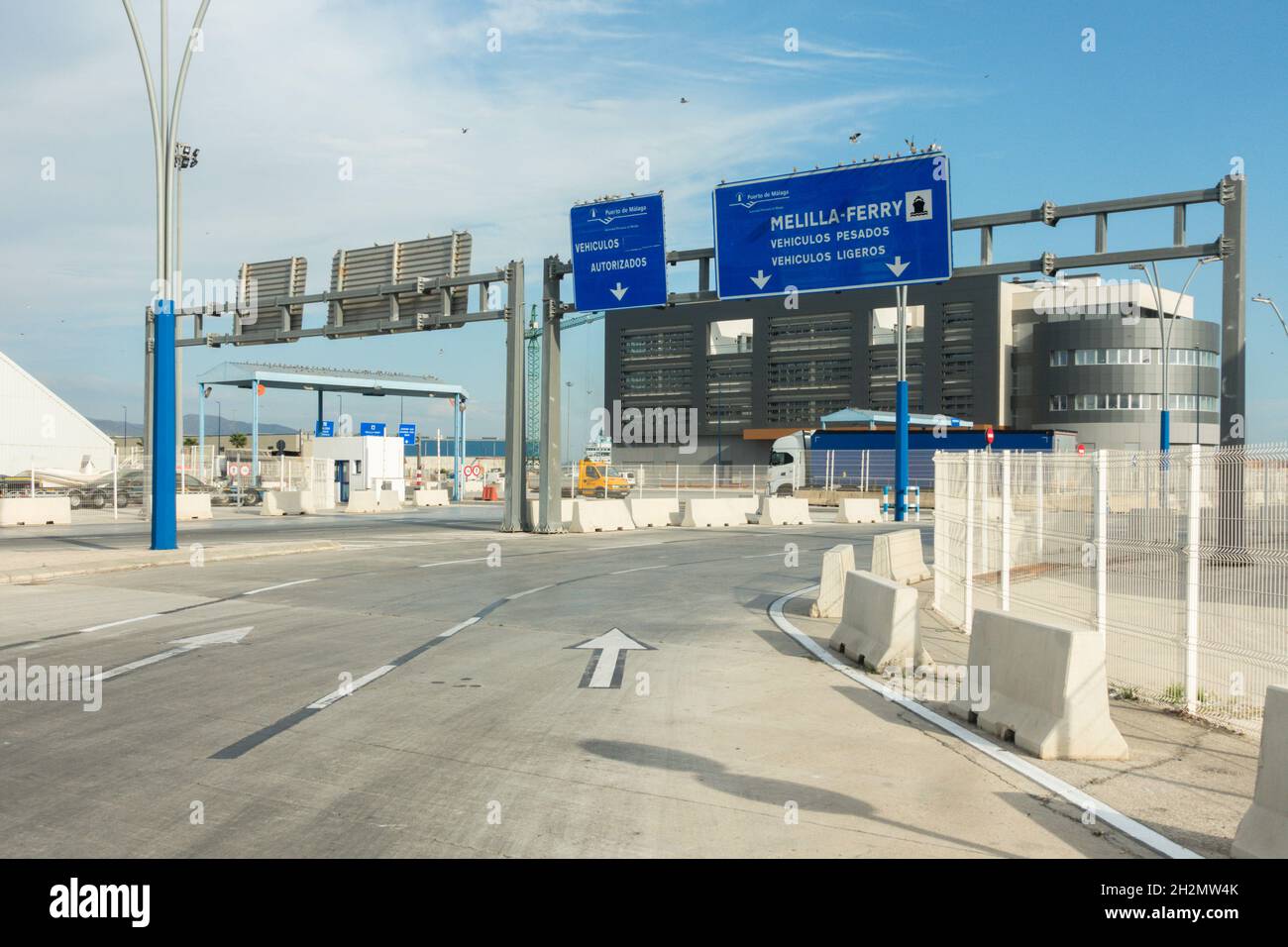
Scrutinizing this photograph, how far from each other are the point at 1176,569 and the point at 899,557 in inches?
359

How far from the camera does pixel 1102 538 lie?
32.9 ft

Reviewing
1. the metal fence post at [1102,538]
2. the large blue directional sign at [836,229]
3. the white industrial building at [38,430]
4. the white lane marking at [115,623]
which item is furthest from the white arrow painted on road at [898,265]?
the white industrial building at [38,430]

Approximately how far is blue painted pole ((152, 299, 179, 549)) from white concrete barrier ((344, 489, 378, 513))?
22.1 m

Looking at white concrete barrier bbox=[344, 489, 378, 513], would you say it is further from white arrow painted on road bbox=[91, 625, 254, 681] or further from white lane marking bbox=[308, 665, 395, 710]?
white lane marking bbox=[308, 665, 395, 710]

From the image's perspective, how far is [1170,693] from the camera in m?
9.34

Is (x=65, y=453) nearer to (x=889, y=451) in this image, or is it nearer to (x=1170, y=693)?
(x=889, y=451)

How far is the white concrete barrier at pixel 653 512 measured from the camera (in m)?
37.6

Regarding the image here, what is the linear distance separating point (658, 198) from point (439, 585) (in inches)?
510

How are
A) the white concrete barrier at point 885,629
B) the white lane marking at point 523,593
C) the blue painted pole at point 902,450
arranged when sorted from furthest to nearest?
the blue painted pole at point 902,450 < the white lane marking at point 523,593 < the white concrete barrier at point 885,629

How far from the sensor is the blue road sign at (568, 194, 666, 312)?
2766 cm

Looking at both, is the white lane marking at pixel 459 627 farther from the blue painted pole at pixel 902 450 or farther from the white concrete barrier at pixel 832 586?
the blue painted pole at pixel 902 450

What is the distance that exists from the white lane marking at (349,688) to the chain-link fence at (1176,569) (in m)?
5.80

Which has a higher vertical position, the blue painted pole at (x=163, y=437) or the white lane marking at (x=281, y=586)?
the blue painted pole at (x=163, y=437)

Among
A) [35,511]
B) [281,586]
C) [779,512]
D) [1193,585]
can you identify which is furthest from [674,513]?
[1193,585]
